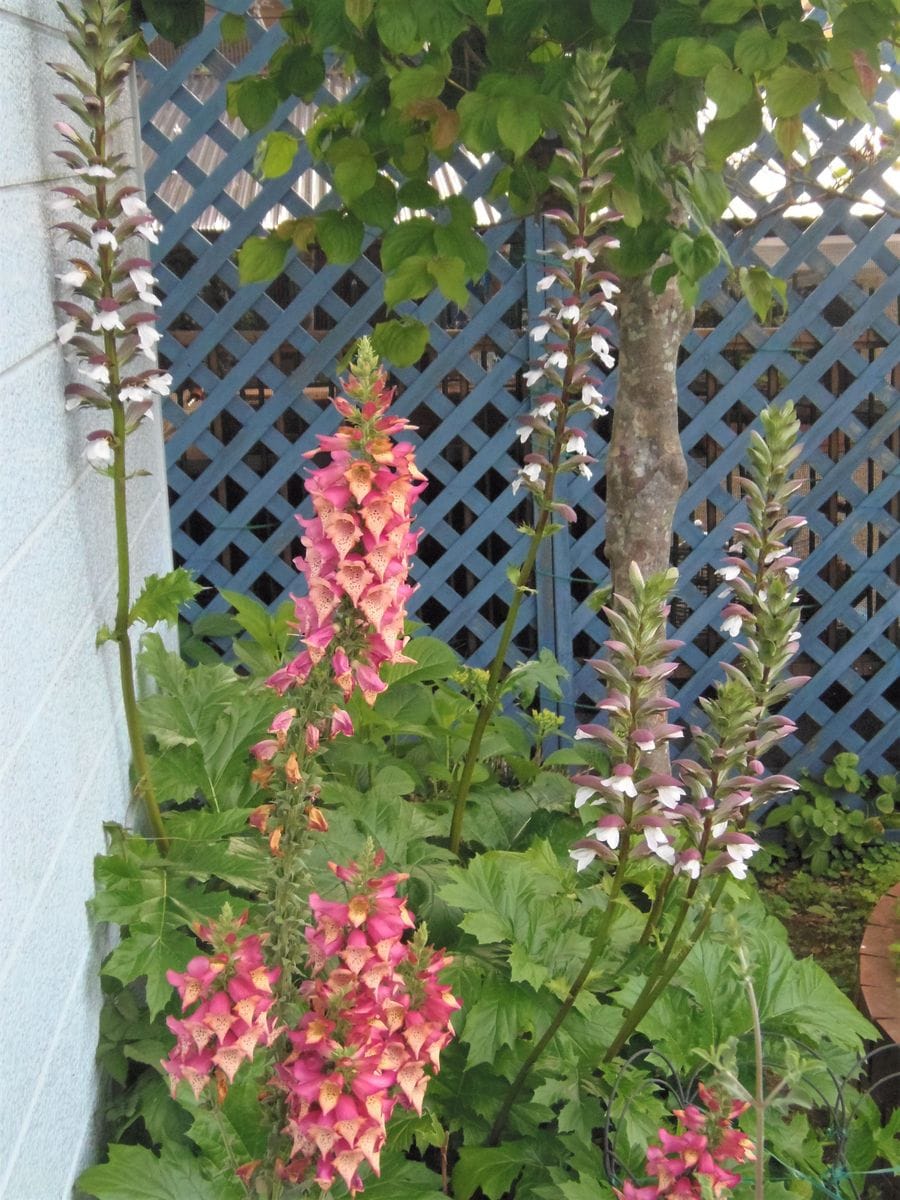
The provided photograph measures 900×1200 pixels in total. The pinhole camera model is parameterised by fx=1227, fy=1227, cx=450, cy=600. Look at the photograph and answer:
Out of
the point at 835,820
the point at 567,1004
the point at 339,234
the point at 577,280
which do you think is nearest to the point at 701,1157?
the point at 567,1004

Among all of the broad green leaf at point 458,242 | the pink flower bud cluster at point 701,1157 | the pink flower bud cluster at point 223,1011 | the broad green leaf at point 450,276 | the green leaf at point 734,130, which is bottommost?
the pink flower bud cluster at point 701,1157

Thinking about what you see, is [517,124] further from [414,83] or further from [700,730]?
[700,730]

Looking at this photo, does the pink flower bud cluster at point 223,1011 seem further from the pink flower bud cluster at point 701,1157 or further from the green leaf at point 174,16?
the green leaf at point 174,16

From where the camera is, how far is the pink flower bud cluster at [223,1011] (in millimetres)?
1294

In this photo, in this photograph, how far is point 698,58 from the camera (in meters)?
1.83

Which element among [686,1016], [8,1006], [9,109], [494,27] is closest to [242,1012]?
[8,1006]

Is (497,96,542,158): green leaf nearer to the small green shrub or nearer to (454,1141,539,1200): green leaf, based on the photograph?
(454,1141,539,1200): green leaf

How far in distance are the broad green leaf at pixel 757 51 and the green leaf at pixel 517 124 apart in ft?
1.18

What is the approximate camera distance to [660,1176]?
1447mm

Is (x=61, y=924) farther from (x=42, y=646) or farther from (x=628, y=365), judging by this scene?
(x=628, y=365)

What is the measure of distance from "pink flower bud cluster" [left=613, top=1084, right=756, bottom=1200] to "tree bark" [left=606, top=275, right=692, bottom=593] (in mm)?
1394

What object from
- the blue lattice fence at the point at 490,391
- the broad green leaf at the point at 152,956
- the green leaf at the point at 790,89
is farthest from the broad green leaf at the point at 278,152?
the broad green leaf at the point at 152,956

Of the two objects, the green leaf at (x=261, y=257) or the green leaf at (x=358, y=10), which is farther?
the green leaf at (x=261, y=257)

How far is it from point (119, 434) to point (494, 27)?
1047 millimetres
